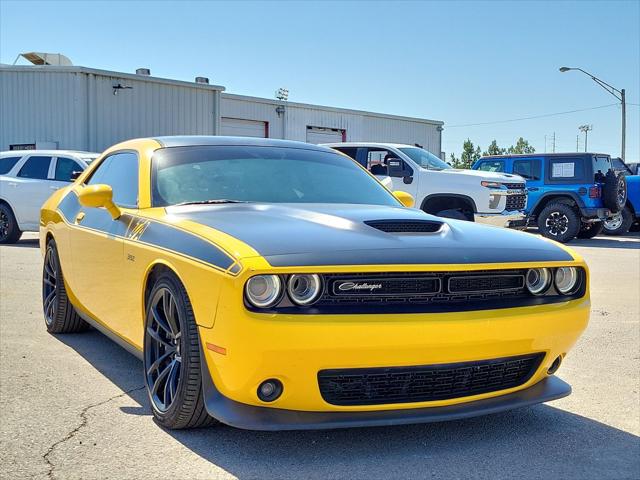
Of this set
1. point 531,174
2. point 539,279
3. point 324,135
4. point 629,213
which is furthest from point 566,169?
point 324,135

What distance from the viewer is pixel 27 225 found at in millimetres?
13039

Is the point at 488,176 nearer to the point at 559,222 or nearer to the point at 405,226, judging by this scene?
the point at 559,222

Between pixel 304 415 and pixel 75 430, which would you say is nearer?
pixel 304 415

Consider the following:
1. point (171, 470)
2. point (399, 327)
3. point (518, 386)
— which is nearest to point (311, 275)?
point (399, 327)

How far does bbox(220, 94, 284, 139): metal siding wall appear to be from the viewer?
→ 26.2 metres

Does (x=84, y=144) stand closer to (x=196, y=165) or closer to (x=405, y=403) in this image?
(x=196, y=165)

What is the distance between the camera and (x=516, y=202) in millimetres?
12945

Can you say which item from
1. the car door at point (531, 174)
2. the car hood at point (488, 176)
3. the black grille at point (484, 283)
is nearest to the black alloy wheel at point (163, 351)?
the black grille at point (484, 283)

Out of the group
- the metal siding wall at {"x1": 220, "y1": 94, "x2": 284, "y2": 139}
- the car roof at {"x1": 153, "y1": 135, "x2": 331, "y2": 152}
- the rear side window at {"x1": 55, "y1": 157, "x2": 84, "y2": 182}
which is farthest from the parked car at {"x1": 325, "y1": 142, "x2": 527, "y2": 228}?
the metal siding wall at {"x1": 220, "y1": 94, "x2": 284, "y2": 139}

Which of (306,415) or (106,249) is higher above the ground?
(106,249)

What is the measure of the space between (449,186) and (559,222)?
4185 mm

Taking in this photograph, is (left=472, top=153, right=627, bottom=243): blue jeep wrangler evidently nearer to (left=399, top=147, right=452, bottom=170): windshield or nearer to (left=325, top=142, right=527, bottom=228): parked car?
(left=325, top=142, right=527, bottom=228): parked car

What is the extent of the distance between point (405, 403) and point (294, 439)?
578mm

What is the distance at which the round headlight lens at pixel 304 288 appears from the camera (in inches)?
113
